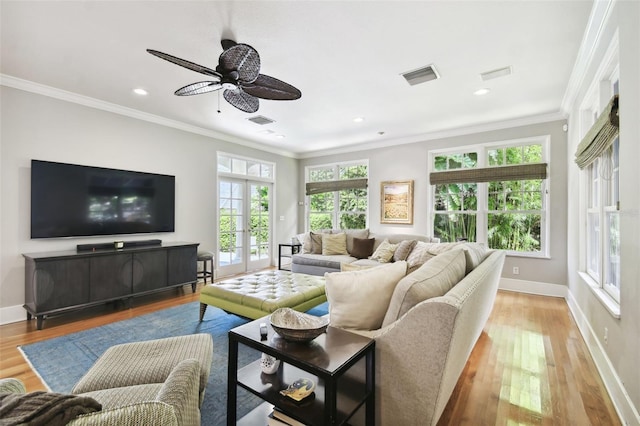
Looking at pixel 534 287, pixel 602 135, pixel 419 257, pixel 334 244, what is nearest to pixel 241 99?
pixel 419 257

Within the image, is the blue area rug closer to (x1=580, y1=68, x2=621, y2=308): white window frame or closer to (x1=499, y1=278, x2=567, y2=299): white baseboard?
(x1=580, y1=68, x2=621, y2=308): white window frame

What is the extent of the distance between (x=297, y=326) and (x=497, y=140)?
15.7 ft

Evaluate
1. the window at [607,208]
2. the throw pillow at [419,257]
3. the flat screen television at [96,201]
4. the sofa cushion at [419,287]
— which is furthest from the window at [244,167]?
the window at [607,208]

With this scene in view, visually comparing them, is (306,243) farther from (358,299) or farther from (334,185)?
(358,299)

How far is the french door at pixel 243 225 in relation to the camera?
548cm

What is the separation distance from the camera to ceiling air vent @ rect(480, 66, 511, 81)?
2980 millimetres

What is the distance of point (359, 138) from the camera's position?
225 inches

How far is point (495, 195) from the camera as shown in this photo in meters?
4.77

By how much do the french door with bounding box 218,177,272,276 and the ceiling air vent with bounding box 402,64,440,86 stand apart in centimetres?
375

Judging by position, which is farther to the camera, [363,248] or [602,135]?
[363,248]

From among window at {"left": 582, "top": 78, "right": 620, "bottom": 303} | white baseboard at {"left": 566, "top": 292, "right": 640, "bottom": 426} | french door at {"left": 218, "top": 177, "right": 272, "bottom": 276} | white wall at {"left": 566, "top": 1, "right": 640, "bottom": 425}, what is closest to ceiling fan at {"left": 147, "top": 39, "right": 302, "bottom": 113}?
white wall at {"left": 566, "top": 1, "right": 640, "bottom": 425}

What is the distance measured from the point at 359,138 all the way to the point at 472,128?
197 centimetres

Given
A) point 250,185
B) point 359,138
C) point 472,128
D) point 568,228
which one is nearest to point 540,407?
point 568,228

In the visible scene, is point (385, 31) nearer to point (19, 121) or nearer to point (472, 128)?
point (472, 128)
